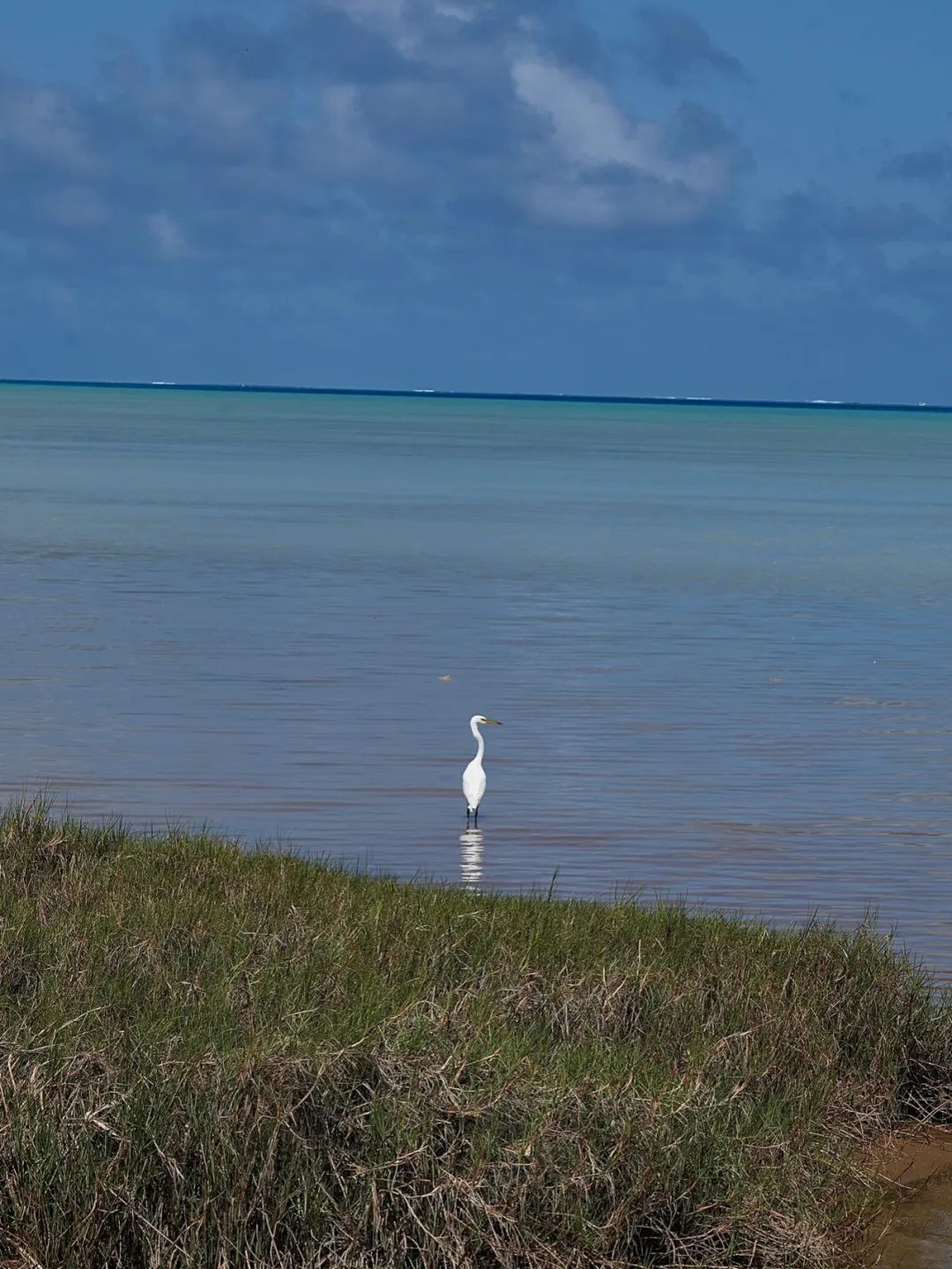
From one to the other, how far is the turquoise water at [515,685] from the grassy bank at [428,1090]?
3715mm

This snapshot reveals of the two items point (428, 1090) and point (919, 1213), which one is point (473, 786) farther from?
point (428, 1090)

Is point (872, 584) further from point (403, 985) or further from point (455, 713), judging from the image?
point (403, 985)

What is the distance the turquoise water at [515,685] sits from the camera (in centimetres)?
1594

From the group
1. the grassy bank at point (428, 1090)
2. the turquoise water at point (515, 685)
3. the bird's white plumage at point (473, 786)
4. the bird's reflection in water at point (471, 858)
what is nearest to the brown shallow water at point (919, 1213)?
the grassy bank at point (428, 1090)

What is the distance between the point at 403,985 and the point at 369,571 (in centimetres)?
3042

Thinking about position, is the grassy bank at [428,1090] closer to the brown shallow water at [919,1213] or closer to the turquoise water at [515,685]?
the brown shallow water at [919,1213]

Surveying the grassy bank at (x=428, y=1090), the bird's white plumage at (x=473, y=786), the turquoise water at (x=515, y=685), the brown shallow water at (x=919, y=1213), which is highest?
the grassy bank at (x=428, y=1090)

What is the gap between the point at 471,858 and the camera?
15172 mm

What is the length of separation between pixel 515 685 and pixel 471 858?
948 cm

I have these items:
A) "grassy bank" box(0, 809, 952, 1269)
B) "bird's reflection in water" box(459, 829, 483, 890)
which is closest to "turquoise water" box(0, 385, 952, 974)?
"bird's reflection in water" box(459, 829, 483, 890)

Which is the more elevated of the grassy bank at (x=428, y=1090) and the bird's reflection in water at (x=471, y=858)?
the grassy bank at (x=428, y=1090)

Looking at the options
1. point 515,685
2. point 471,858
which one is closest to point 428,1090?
point 471,858

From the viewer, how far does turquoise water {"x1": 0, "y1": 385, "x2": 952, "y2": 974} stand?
15.9 meters

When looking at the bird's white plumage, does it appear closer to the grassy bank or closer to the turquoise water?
the turquoise water
